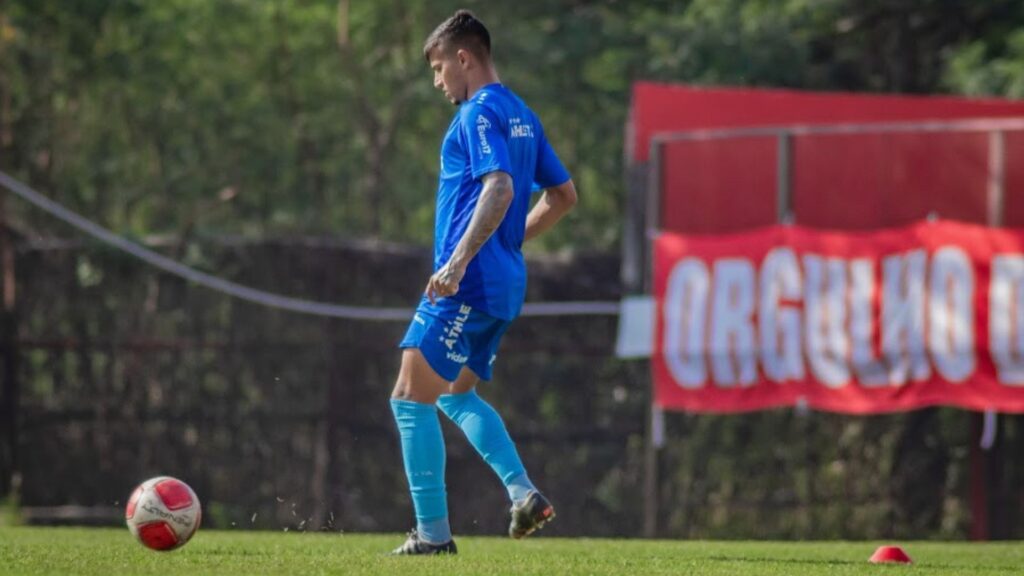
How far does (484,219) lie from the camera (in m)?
7.45

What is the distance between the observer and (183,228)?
63.3 feet

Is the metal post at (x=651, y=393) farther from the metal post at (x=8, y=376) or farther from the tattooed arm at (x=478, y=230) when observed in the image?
the tattooed arm at (x=478, y=230)

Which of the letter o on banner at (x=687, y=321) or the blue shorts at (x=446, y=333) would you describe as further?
the letter o on banner at (x=687, y=321)

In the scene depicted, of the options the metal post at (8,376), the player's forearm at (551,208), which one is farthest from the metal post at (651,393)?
the player's forearm at (551,208)

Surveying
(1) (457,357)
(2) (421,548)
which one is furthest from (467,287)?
(2) (421,548)

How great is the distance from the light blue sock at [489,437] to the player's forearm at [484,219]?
29.6 inches

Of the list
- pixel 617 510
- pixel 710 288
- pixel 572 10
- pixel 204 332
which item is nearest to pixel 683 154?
pixel 710 288

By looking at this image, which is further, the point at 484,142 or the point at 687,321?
the point at 687,321

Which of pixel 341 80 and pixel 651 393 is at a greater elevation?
pixel 341 80

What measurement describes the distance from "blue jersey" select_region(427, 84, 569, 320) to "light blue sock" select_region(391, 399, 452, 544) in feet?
1.58

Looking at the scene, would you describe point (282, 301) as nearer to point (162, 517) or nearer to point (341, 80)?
point (341, 80)

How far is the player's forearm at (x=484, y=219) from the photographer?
746cm

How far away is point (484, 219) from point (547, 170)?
0.83 meters

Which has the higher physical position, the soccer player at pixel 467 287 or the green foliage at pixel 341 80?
the green foliage at pixel 341 80
